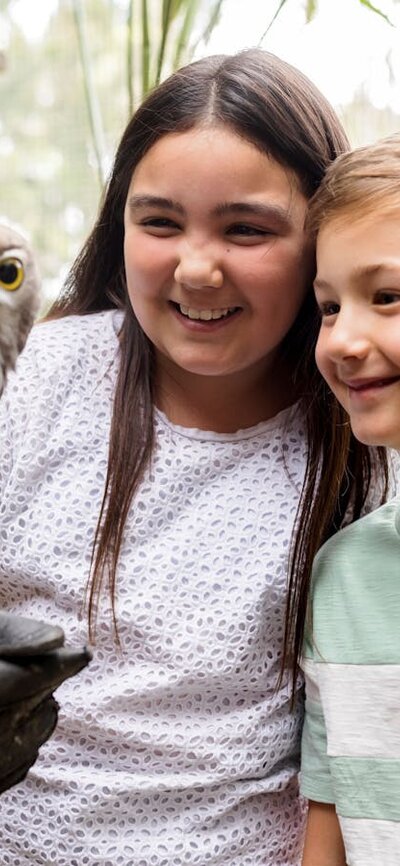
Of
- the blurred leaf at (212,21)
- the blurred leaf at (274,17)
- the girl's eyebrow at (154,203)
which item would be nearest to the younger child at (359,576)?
the girl's eyebrow at (154,203)

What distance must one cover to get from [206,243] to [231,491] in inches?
8.5

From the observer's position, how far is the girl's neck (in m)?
0.91

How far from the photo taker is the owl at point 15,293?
652 millimetres

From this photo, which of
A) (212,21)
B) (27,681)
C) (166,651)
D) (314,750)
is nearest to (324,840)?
(314,750)

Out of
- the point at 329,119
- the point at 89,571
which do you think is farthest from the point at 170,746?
the point at 329,119

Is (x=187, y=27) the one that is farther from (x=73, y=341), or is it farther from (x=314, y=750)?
(x=314, y=750)

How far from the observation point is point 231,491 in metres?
0.89

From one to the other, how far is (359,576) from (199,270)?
0.25 meters

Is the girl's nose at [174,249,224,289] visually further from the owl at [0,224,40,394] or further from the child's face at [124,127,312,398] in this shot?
the owl at [0,224,40,394]

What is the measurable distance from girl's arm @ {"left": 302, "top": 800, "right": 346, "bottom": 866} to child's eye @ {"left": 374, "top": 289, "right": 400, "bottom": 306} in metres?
0.37

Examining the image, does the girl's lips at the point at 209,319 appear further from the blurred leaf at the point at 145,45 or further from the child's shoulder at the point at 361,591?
the blurred leaf at the point at 145,45

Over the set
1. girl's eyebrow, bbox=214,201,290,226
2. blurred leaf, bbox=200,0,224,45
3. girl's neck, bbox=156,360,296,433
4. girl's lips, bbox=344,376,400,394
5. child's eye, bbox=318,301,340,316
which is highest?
blurred leaf, bbox=200,0,224,45

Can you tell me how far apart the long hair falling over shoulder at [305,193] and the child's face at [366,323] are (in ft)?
0.41

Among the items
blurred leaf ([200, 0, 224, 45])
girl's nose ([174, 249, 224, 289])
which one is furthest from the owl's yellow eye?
blurred leaf ([200, 0, 224, 45])
